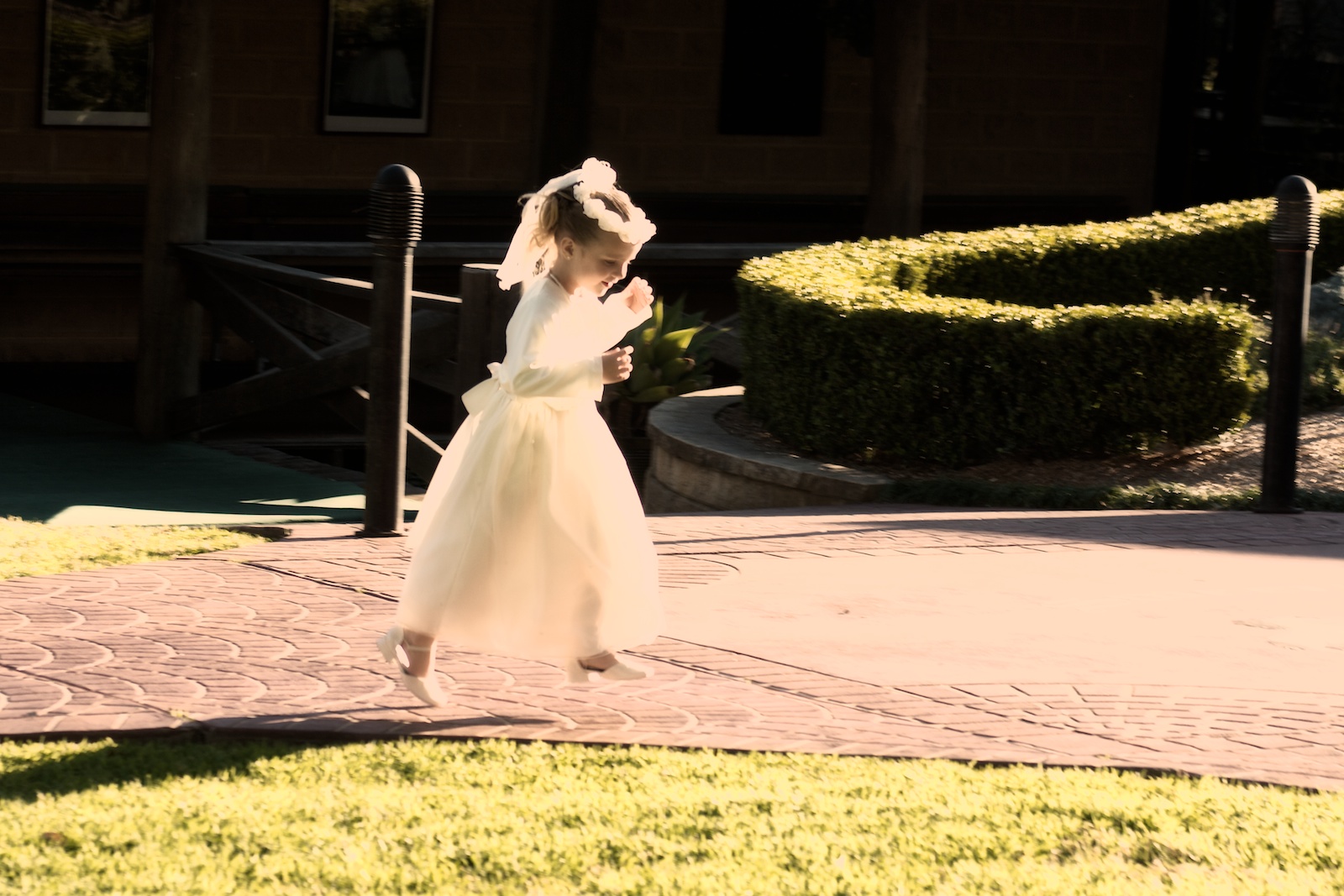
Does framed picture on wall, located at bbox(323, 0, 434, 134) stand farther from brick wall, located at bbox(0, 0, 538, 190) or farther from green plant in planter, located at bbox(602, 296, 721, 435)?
green plant in planter, located at bbox(602, 296, 721, 435)

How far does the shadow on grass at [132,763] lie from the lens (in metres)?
3.79

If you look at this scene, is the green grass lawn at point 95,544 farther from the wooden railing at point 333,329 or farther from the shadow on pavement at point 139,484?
the wooden railing at point 333,329

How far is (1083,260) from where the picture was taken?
1055 cm

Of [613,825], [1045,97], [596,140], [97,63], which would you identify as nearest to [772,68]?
[596,140]

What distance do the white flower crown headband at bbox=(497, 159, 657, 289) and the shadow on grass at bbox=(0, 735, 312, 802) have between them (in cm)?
129

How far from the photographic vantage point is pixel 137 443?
10922 millimetres

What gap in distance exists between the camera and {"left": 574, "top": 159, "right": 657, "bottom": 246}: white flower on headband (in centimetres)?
429

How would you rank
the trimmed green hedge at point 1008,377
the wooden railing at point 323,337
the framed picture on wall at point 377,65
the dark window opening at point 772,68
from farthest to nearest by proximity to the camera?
1. the dark window opening at point 772,68
2. the framed picture on wall at point 377,65
3. the wooden railing at point 323,337
4. the trimmed green hedge at point 1008,377

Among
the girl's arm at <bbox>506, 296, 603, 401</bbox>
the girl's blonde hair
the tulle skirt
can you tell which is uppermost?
the girl's blonde hair

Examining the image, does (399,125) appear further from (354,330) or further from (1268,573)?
(1268,573)

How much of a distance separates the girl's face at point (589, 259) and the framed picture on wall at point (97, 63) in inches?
418

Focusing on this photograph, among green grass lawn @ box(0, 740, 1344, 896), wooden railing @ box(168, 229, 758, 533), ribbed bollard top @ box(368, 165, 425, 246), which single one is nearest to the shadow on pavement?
wooden railing @ box(168, 229, 758, 533)

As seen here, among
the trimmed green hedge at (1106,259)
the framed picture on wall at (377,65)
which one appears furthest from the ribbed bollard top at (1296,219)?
the framed picture on wall at (377,65)

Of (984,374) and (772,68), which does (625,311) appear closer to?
(984,374)
